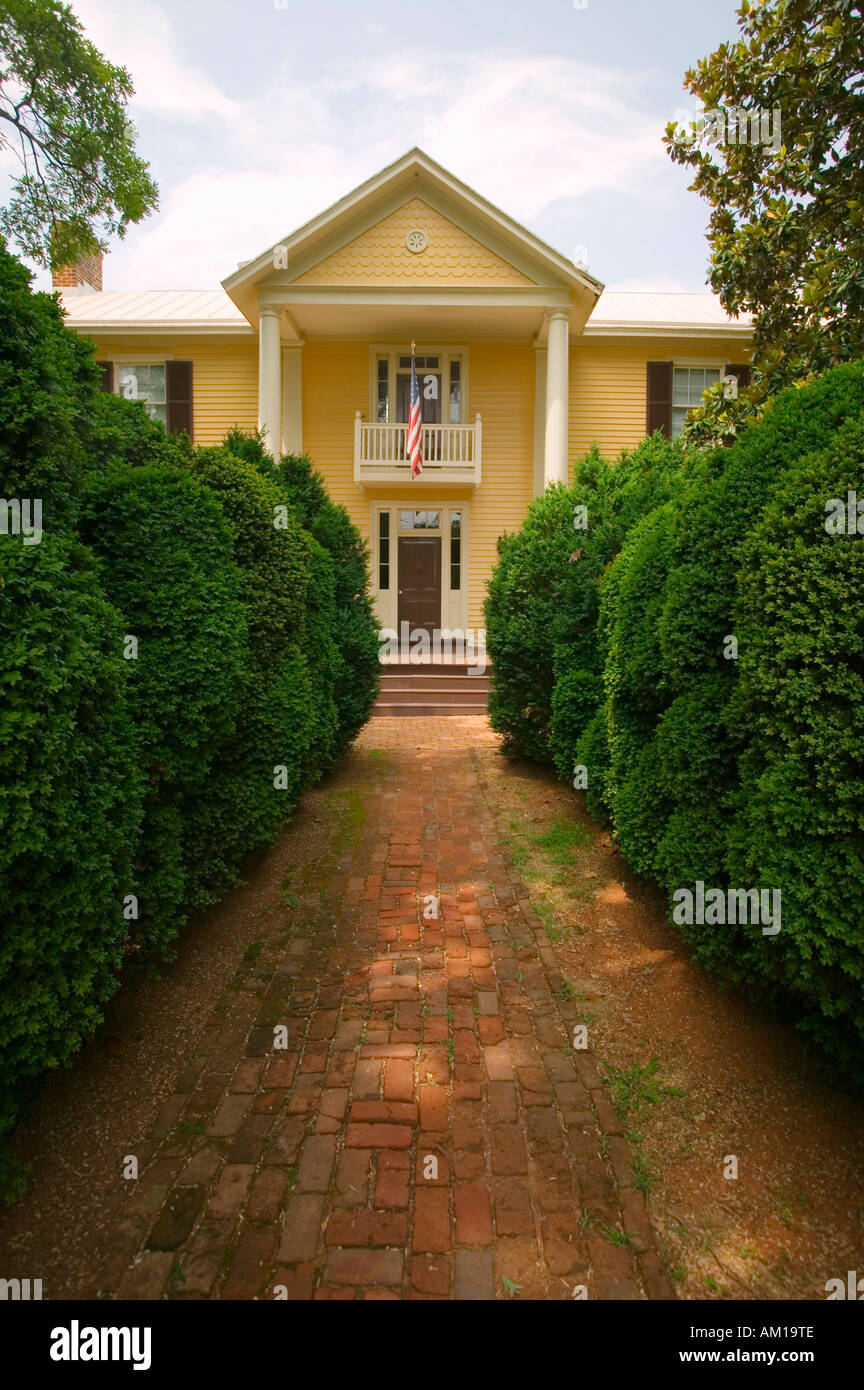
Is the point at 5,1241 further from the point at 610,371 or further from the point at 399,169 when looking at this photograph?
the point at 610,371

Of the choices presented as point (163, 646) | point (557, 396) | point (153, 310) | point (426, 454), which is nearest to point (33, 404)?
point (163, 646)

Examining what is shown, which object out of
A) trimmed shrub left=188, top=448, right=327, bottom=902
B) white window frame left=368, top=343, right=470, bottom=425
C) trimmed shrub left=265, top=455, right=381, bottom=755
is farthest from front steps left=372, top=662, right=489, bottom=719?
trimmed shrub left=188, top=448, right=327, bottom=902

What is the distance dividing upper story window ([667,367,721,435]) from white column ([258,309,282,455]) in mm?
7885

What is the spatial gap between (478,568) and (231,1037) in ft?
43.0

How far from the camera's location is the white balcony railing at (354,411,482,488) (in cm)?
1480

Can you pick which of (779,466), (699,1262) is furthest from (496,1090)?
(779,466)

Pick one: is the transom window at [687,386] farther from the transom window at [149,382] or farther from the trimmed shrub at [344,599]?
the transom window at [149,382]

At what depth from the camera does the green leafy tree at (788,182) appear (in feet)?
20.3

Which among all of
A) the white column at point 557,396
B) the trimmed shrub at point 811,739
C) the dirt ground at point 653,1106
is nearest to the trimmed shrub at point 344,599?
the dirt ground at point 653,1106

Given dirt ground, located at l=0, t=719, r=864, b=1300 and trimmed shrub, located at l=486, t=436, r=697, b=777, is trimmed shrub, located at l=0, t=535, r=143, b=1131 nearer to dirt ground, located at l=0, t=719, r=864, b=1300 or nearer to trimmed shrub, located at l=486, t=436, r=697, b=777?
dirt ground, located at l=0, t=719, r=864, b=1300

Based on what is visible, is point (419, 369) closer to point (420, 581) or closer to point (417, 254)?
point (417, 254)

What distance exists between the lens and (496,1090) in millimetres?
2943

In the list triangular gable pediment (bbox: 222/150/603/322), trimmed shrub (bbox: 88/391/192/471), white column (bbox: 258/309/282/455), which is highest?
triangular gable pediment (bbox: 222/150/603/322)

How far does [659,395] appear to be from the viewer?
15375 mm
